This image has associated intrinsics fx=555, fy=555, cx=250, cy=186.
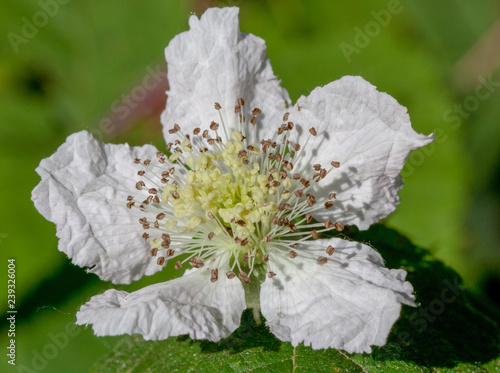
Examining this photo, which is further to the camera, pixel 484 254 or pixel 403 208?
pixel 484 254

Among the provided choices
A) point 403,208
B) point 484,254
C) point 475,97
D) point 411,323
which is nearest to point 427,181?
point 403,208

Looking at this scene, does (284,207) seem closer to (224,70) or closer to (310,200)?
(310,200)

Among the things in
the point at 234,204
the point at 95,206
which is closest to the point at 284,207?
the point at 234,204

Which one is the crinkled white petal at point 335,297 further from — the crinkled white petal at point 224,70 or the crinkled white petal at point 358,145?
the crinkled white petal at point 224,70

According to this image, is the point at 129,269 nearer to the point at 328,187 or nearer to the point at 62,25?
the point at 328,187

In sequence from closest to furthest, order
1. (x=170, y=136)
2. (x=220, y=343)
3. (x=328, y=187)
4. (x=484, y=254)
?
1. (x=220, y=343)
2. (x=328, y=187)
3. (x=170, y=136)
4. (x=484, y=254)

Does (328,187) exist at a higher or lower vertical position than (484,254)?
higher

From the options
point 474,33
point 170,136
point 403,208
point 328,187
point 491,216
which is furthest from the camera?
point 474,33
